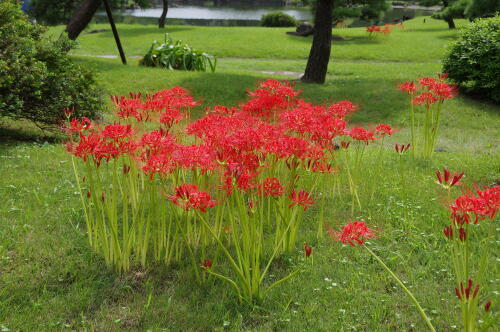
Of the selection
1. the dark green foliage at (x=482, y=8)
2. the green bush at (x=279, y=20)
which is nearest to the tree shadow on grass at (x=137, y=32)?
the green bush at (x=279, y=20)

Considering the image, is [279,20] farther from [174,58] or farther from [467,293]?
[467,293]

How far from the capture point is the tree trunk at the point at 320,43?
45.2 ft

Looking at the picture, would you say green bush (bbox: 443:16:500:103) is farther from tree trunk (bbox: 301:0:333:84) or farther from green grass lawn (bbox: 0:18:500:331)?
Answer: green grass lawn (bbox: 0:18:500:331)

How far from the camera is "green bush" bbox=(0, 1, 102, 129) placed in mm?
7566

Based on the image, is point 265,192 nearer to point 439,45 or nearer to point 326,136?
point 326,136

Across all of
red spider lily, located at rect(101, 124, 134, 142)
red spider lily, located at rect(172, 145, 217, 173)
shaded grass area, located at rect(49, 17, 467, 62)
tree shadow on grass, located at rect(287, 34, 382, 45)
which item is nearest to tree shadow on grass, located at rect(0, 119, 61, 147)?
red spider lily, located at rect(101, 124, 134, 142)

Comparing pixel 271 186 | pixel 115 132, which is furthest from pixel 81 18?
pixel 271 186

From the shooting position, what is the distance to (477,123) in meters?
11.3

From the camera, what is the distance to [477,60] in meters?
12.9

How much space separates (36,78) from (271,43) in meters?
19.8

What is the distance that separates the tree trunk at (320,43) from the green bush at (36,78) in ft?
23.6

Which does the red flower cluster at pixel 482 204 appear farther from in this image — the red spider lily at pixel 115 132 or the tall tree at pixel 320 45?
the tall tree at pixel 320 45

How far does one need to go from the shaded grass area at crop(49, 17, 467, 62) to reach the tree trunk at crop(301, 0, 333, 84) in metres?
9.09

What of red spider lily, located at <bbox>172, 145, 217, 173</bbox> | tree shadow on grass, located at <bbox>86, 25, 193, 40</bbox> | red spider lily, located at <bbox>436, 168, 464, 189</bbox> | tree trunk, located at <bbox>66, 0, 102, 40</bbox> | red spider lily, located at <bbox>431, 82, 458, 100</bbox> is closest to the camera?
red spider lily, located at <bbox>436, 168, 464, 189</bbox>
